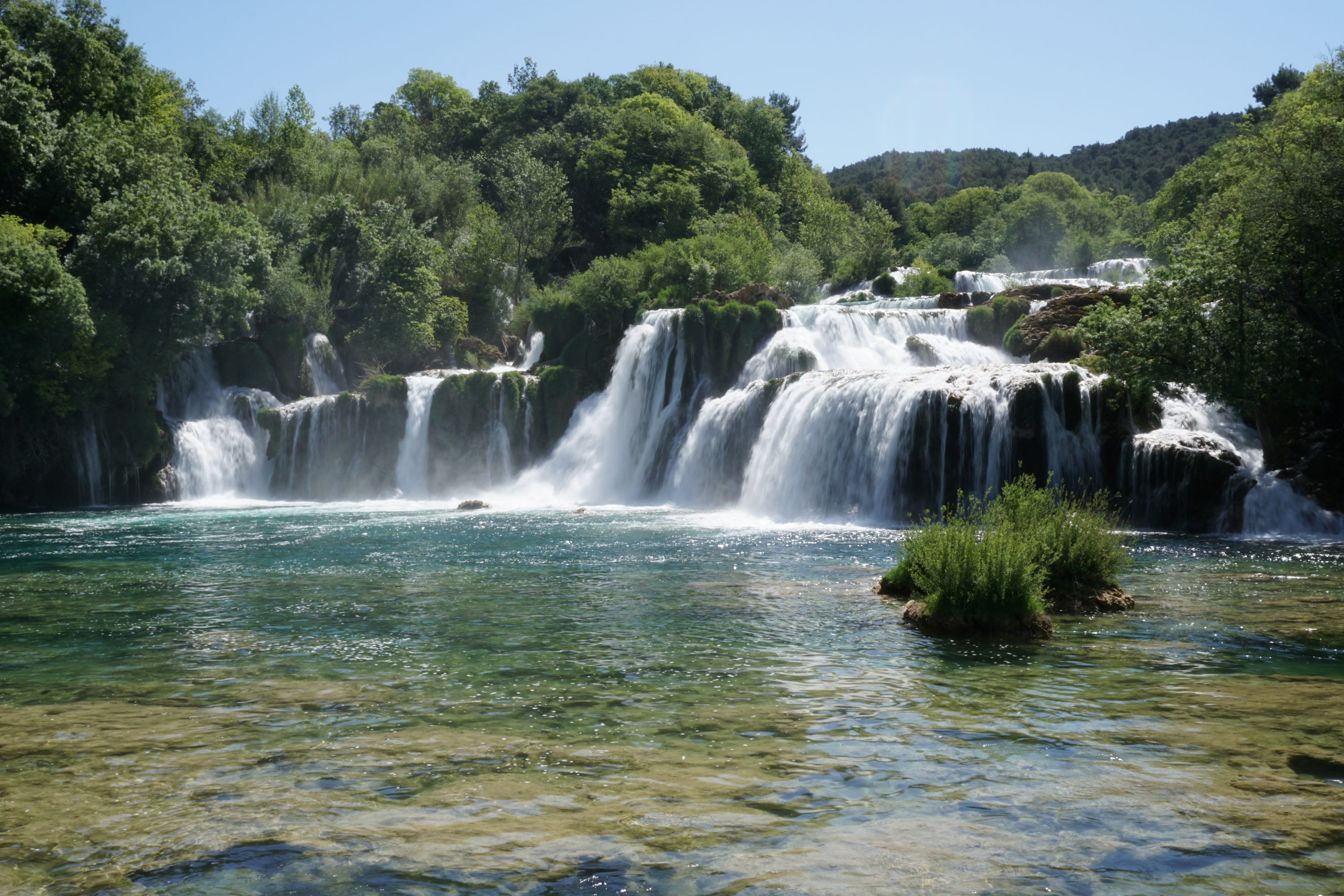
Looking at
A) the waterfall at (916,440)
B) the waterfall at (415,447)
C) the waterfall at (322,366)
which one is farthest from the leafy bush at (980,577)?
the waterfall at (322,366)

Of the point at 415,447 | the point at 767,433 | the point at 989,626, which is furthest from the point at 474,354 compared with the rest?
the point at 989,626

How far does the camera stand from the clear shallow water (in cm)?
499

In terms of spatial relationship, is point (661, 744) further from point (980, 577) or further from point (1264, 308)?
point (1264, 308)

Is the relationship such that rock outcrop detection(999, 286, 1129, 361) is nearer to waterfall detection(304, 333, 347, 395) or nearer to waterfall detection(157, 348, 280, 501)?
waterfall detection(157, 348, 280, 501)

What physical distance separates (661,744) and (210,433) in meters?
38.9

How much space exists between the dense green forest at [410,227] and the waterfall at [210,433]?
139 cm

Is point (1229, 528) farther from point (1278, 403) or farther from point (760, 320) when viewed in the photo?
point (760, 320)

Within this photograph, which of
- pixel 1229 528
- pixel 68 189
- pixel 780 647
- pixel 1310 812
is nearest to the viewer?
pixel 1310 812

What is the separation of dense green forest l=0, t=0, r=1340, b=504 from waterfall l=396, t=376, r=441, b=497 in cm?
622

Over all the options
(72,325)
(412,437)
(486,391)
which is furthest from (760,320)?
(72,325)

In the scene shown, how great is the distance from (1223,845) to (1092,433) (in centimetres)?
2136

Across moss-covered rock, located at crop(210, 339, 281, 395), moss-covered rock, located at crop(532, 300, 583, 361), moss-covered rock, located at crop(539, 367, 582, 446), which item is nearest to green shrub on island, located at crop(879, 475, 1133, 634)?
moss-covered rock, located at crop(539, 367, 582, 446)

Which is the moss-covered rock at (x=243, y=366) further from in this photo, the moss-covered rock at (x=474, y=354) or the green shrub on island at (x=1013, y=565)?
the green shrub on island at (x=1013, y=565)

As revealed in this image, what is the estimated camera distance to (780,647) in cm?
1062
